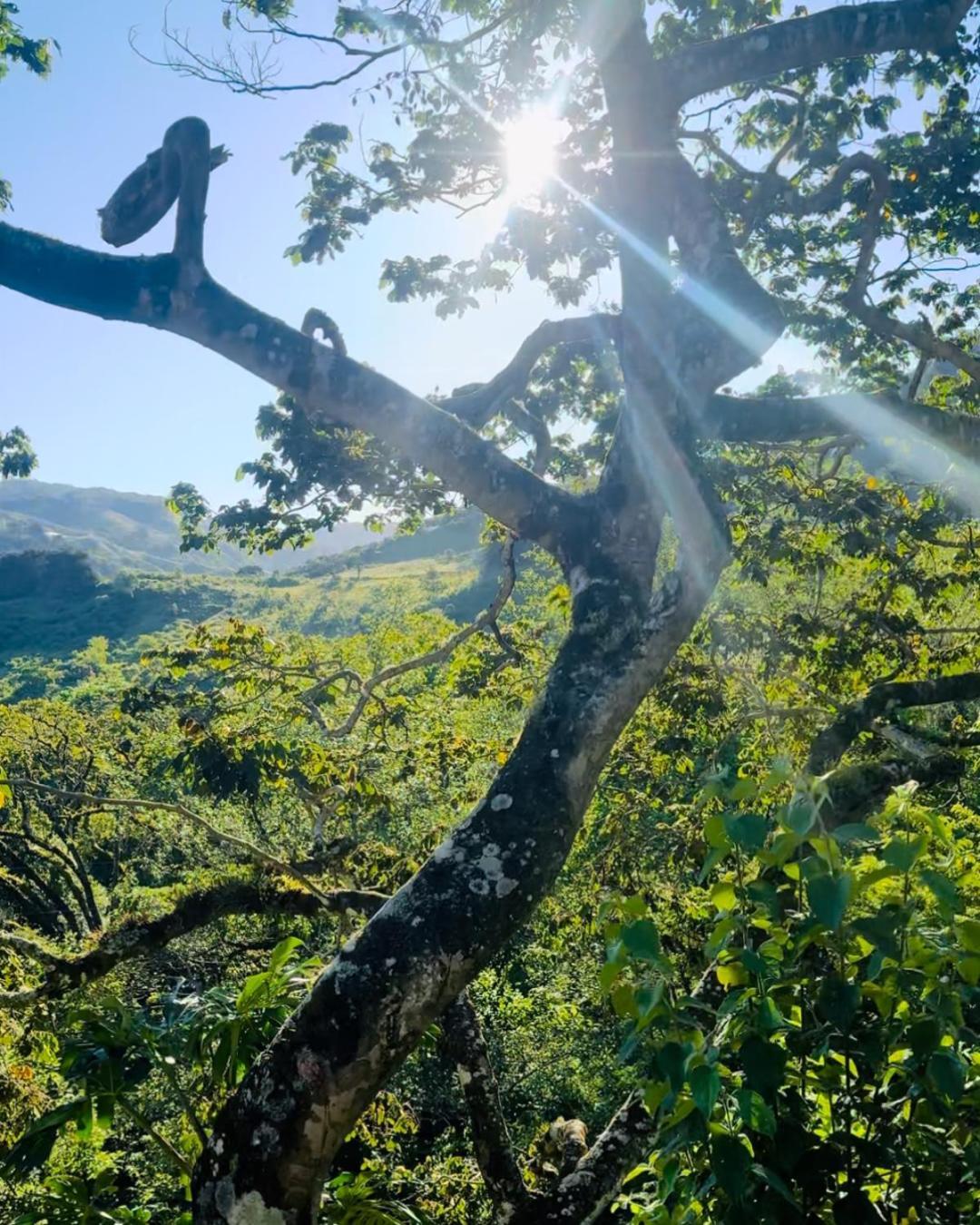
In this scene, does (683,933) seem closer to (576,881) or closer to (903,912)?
(576,881)

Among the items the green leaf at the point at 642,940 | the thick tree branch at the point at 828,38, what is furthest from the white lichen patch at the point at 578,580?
the thick tree branch at the point at 828,38

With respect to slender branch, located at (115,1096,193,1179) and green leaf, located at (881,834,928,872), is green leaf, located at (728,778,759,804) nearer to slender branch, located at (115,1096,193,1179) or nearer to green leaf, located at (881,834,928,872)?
green leaf, located at (881,834,928,872)

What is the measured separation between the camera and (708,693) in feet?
21.6

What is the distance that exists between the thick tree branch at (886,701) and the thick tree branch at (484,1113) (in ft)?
8.31

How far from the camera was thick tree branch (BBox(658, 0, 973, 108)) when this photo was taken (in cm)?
330

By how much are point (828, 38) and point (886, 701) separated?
3556 millimetres

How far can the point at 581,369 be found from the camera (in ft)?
21.7

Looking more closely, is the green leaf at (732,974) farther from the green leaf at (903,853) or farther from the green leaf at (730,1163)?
the green leaf at (903,853)

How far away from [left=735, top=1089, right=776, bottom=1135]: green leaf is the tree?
1079 millimetres

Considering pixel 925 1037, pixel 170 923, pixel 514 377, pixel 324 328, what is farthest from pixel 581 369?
pixel 925 1037

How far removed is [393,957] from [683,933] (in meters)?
7.49

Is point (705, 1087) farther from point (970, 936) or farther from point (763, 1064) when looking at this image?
point (970, 936)

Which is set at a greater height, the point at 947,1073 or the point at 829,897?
the point at 829,897

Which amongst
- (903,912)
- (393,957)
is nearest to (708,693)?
(393,957)
